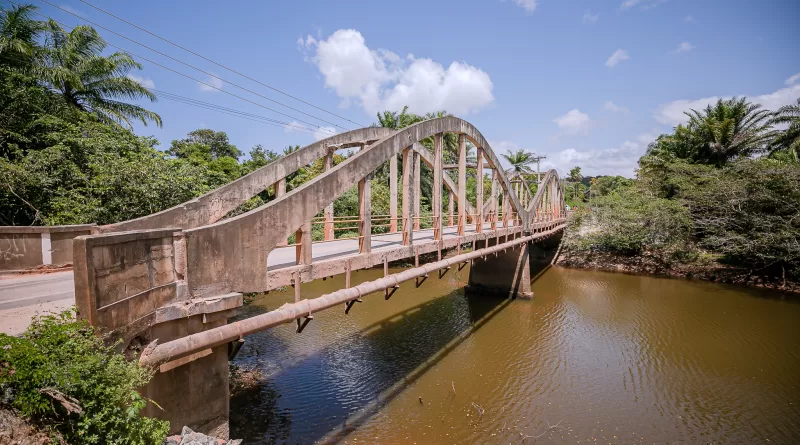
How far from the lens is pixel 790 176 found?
19.2 m

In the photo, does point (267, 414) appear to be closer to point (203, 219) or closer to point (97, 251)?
point (203, 219)

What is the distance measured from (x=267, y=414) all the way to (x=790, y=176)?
25.5 m

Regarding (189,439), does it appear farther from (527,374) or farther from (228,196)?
(527,374)

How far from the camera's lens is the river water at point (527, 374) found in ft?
28.5

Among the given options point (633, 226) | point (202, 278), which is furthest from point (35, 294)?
point (633, 226)

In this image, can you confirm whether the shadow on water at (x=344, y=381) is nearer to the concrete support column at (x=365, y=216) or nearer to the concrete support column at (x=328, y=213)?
the concrete support column at (x=328, y=213)

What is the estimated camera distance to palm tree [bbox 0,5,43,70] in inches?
496

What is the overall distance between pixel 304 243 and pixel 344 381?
5.65 meters

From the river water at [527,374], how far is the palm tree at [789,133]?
1183cm

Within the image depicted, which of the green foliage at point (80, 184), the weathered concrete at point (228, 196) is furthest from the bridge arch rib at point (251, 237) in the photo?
the green foliage at point (80, 184)

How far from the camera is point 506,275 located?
20.0 metres

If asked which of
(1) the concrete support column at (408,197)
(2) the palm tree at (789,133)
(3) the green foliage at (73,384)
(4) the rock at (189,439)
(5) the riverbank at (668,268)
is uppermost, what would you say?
(2) the palm tree at (789,133)

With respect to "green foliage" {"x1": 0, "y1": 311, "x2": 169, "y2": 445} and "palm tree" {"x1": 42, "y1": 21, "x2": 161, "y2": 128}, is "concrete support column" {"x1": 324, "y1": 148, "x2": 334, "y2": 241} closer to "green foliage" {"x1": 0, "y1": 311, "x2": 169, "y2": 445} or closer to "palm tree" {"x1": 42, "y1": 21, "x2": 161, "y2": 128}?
"green foliage" {"x1": 0, "y1": 311, "x2": 169, "y2": 445}

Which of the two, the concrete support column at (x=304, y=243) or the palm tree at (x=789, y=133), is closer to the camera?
the concrete support column at (x=304, y=243)
